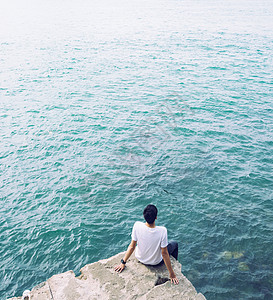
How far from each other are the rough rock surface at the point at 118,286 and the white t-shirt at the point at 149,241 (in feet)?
1.35

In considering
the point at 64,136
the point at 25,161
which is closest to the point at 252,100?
the point at 64,136

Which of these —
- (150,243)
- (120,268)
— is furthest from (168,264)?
(120,268)

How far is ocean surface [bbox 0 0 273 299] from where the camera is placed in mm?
12891

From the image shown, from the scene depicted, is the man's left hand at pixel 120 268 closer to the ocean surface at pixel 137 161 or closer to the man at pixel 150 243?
the man at pixel 150 243

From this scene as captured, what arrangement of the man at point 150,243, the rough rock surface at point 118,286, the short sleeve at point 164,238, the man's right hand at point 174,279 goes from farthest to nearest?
the man's right hand at point 174,279 → the rough rock surface at point 118,286 → the short sleeve at point 164,238 → the man at point 150,243

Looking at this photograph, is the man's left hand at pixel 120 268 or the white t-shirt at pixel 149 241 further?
the man's left hand at pixel 120 268

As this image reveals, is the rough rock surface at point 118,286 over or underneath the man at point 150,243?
underneath

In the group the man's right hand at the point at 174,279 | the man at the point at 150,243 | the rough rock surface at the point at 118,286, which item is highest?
the man at the point at 150,243

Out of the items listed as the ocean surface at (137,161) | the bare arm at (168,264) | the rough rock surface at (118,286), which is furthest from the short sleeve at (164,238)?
the ocean surface at (137,161)

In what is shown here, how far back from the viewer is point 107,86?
31.3 m

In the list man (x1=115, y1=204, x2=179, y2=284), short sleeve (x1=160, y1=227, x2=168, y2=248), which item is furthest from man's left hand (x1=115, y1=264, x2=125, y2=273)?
short sleeve (x1=160, y1=227, x2=168, y2=248)

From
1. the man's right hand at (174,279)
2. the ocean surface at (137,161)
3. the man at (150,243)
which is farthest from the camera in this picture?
the ocean surface at (137,161)

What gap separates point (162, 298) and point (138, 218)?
5.92 meters

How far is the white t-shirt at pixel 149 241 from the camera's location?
29.3 feet
